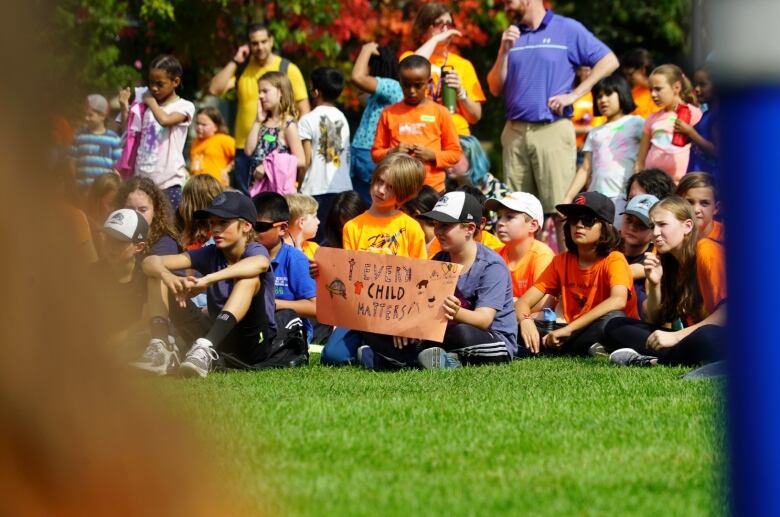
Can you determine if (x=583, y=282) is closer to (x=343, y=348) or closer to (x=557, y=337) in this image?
(x=557, y=337)

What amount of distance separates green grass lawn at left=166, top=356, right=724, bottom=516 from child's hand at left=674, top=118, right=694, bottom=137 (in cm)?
367

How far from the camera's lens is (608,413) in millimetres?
6113

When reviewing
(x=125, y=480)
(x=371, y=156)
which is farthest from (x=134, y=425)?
(x=371, y=156)

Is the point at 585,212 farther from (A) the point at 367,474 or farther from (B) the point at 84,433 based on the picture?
(B) the point at 84,433

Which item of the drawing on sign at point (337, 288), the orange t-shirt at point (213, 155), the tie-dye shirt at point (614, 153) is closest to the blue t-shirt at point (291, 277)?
the drawing on sign at point (337, 288)

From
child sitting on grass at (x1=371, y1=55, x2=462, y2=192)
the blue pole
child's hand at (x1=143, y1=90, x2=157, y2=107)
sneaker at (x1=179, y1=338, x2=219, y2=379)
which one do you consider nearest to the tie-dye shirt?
child sitting on grass at (x1=371, y1=55, x2=462, y2=192)

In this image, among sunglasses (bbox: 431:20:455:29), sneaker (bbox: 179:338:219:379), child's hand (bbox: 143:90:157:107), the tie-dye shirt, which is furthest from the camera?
sunglasses (bbox: 431:20:455:29)

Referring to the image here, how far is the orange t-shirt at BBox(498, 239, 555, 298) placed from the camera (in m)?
10.2

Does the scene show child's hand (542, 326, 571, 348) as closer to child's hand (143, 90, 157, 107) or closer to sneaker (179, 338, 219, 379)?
sneaker (179, 338, 219, 379)

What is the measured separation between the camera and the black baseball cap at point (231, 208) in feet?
28.0

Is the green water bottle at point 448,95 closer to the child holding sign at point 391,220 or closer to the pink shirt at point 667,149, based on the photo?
the pink shirt at point 667,149

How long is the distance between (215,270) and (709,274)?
10.2 ft

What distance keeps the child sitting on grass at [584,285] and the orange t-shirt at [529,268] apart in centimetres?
53

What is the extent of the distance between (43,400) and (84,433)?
0.40 ft
